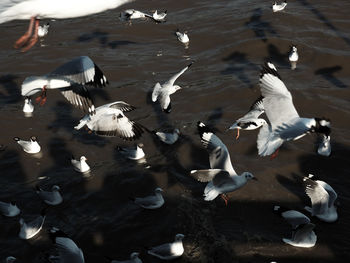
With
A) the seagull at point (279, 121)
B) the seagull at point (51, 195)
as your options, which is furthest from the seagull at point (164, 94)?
the seagull at point (51, 195)

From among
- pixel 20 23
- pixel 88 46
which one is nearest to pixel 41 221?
pixel 88 46

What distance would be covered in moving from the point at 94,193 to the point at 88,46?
290 inches

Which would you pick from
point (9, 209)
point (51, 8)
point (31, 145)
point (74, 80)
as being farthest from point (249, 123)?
point (51, 8)

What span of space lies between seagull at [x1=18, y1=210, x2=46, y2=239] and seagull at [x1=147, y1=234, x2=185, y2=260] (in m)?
1.94

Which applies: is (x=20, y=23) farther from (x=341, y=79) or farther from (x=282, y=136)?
(x=282, y=136)

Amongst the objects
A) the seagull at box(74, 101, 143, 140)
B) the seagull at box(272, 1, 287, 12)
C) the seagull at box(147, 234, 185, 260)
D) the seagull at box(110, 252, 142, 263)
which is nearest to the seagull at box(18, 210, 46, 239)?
the seagull at box(110, 252, 142, 263)

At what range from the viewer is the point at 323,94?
11289mm

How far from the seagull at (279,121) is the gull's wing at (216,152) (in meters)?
0.56

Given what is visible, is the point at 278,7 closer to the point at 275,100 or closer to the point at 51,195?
the point at 275,100

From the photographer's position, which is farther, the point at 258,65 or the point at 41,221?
the point at 258,65

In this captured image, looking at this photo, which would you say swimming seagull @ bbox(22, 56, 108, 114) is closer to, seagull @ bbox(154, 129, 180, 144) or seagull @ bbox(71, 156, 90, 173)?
seagull @ bbox(71, 156, 90, 173)

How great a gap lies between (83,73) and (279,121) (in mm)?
3518

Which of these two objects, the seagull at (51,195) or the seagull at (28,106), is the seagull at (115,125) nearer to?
the seagull at (51,195)

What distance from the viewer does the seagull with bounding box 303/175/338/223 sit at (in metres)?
7.32
